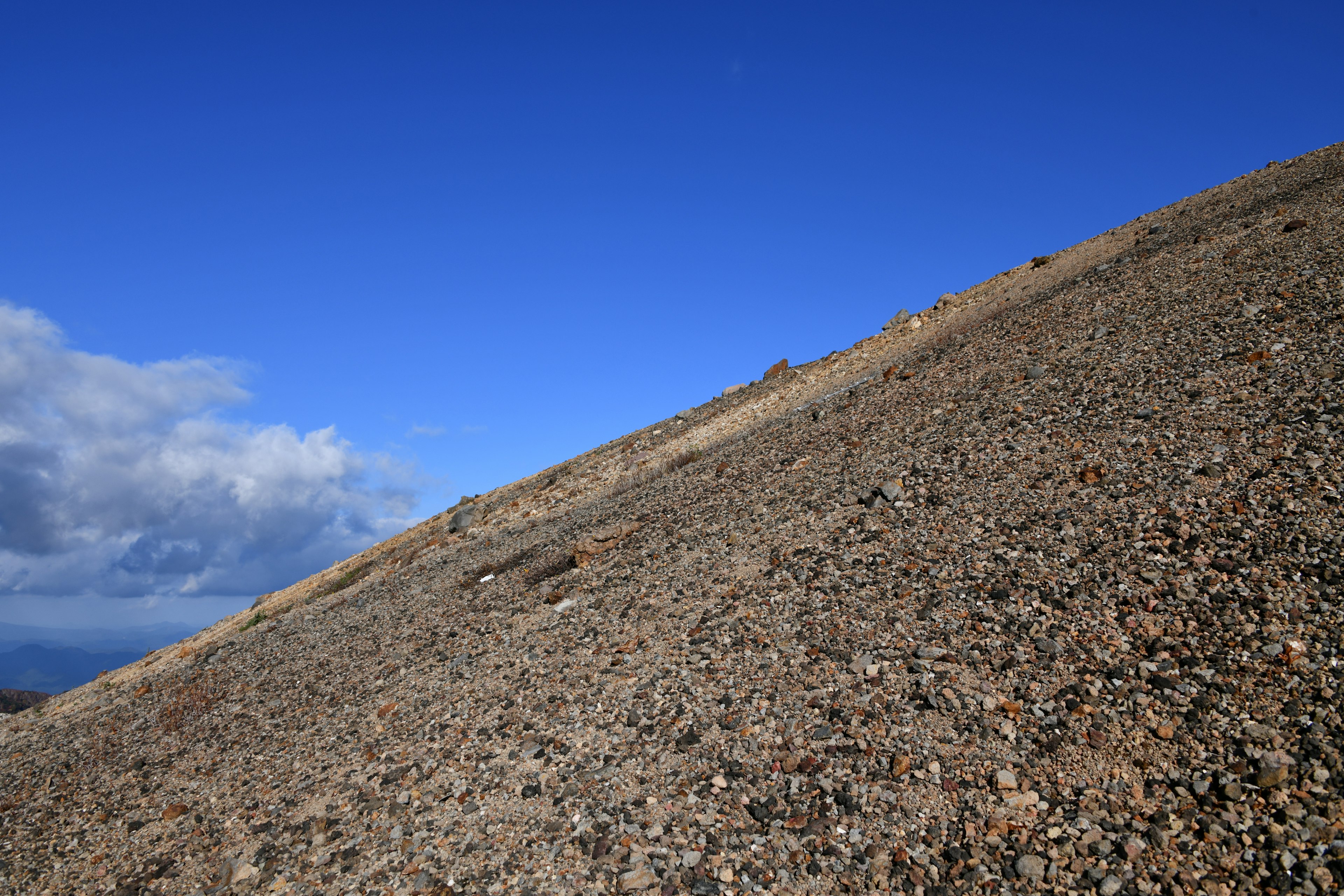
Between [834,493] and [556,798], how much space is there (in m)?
7.33

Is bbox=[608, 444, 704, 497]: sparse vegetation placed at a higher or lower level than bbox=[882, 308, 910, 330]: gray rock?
lower

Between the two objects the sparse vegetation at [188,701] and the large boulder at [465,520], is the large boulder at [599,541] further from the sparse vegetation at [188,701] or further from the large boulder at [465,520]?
the large boulder at [465,520]

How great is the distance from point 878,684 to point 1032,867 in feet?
7.90

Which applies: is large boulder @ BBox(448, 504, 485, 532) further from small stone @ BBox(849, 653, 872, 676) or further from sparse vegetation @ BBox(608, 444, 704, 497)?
small stone @ BBox(849, 653, 872, 676)

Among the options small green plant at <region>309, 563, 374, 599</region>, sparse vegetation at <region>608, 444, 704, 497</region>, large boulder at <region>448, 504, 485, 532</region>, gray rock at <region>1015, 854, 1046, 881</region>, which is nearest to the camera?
gray rock at <region>1015, 854, 1046, 881</region>

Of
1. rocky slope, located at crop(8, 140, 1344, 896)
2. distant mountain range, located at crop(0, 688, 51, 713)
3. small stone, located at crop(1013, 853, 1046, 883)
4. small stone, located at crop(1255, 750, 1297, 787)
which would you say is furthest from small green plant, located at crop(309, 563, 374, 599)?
small stone, located at crop(1255, 750, 1297, 787)

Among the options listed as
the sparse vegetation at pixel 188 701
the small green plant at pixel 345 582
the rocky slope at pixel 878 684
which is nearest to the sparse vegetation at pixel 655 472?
the rocky slope at pixel 878 684

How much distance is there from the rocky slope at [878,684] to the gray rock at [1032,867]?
2cm

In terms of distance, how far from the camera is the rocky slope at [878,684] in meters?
5.55

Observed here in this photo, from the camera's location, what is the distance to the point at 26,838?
30.7 ft

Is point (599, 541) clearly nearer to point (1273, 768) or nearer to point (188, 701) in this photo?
point (188, 701)

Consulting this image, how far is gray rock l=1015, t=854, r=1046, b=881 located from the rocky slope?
2cm

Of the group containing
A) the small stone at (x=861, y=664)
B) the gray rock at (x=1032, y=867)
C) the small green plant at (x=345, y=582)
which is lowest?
the gray rock at (x=1032, y=867)

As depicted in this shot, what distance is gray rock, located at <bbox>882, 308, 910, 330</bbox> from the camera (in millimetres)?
27969
